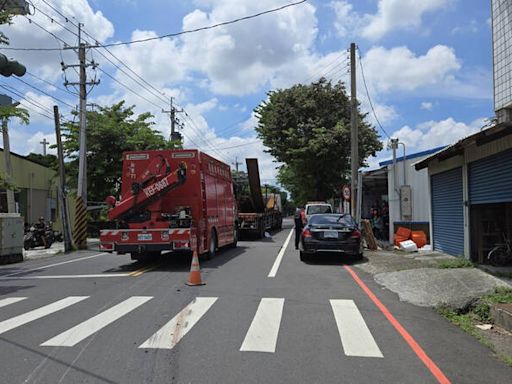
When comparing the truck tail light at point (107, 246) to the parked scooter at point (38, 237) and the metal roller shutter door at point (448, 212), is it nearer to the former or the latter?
the metal roller shutter door at point (448, 212)

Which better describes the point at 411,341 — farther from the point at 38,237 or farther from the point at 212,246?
the point at 38,237

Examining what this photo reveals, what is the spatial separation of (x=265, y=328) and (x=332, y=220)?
351 inches

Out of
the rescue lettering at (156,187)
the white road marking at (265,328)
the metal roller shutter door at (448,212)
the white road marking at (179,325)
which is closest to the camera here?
the white road marking at (265,328)

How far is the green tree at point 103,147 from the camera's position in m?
30.6

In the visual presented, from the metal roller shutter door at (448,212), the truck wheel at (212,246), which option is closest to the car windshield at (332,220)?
the metal roller shutter door at (448,212)

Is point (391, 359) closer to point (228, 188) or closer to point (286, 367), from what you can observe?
point (286, 367)

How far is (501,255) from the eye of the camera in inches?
489

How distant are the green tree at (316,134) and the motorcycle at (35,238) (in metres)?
19.9

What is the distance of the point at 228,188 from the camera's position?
1950 cm

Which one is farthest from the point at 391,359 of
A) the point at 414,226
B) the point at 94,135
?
the point at 94,135

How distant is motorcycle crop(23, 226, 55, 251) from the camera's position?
23.6 meters

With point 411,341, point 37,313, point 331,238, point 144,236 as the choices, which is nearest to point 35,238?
point 144,236

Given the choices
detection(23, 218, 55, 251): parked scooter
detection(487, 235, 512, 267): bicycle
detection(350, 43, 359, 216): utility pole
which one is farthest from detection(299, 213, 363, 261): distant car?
detection(23, 218, 55, 251): parked scooter

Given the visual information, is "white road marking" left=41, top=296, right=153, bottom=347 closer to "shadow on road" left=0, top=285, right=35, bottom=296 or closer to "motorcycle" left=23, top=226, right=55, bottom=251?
"shadow on road" left=0, top=285, right=35, bottom=296
